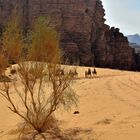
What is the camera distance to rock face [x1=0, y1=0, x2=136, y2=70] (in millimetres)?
82500

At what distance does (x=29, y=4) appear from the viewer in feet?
285

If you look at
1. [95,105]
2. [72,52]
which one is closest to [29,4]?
[72,52]

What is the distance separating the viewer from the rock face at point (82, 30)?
82500mm

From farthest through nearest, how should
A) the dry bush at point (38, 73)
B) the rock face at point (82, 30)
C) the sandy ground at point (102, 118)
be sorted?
the rock face at point (82, 30) → the dry bush at point (38, 73) → the sandy ground at point (102, 118)

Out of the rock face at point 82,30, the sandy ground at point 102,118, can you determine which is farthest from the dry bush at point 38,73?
the rock face at point 82,30

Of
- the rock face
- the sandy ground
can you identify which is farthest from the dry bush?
the rock face

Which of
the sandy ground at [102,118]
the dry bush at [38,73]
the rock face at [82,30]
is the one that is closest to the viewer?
the sandy ground at [102,118]

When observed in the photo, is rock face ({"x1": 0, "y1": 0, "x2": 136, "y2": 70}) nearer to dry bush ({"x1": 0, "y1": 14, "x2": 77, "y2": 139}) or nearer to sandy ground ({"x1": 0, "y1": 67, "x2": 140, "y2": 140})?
sandy ground ({"x1": 0, "y1": 67, "x2": 140, "y2": 140})

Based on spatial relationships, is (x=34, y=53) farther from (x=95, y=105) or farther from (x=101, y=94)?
(x=101, y=94)

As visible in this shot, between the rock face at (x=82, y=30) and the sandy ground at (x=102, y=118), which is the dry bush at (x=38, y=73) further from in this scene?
the rock face at (x=82, y=30)

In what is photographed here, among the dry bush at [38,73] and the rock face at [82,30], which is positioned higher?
the rock face at [82,30]

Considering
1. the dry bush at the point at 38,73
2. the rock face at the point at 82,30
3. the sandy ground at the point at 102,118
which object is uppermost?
the rock face at the point at 82,30

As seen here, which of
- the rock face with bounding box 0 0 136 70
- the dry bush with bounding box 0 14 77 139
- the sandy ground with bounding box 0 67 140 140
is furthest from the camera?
the rock face with bounding box 0 0 136 70

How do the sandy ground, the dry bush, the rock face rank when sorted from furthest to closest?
1. the rock face
2. the dry bush
3. the sandy ground
